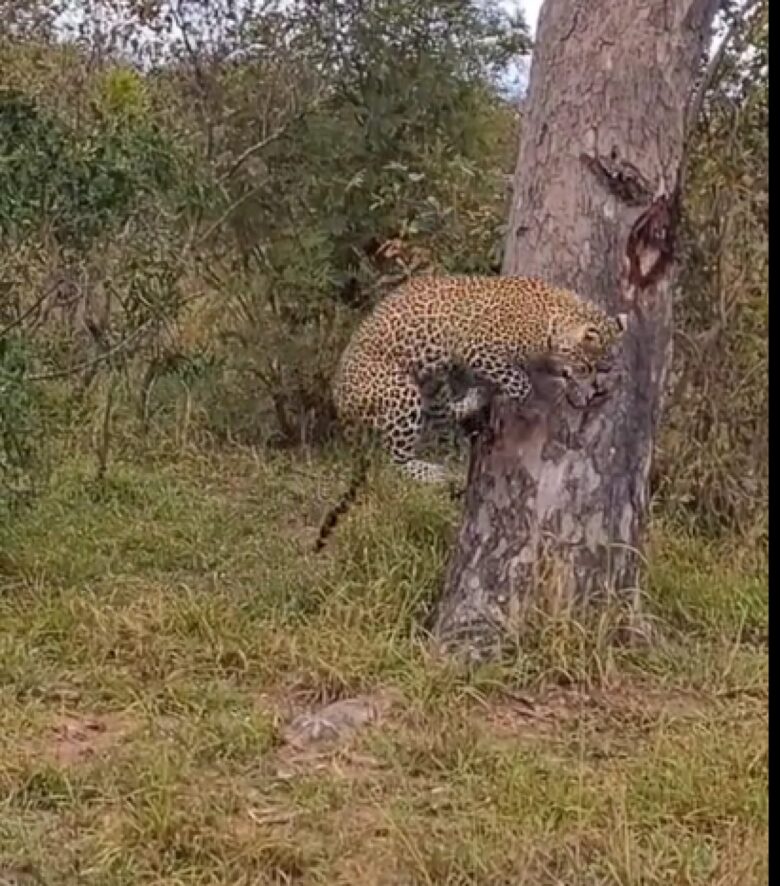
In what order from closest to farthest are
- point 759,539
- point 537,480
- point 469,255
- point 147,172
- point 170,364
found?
point 537,480 < point 147,172 < point 759,539 < point 170,364 < point 469,255

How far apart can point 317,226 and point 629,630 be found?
162 inches

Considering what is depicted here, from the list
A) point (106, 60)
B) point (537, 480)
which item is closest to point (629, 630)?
point (537, 480)

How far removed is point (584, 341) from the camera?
5203 millimetres

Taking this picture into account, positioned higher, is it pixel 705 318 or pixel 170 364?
pixel 705 318

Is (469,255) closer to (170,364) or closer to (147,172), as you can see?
(170,364)

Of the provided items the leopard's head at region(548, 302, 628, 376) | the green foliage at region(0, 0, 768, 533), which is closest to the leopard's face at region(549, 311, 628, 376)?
the leopard's head at region(548, 302, 628, 376)

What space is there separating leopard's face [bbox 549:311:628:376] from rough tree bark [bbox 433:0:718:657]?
11cm

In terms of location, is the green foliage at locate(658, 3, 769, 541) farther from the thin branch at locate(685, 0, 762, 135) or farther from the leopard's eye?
the leopard's eye

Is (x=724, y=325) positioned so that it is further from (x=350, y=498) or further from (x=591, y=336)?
(x=591, y=336)

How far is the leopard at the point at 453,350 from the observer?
5.27 metres

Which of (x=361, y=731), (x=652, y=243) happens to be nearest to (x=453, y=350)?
(x=652, y=243)

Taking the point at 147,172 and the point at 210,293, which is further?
the point at 210,293

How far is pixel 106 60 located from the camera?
891 cm

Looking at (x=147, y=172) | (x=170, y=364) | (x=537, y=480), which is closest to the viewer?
(x=537, y=480)
